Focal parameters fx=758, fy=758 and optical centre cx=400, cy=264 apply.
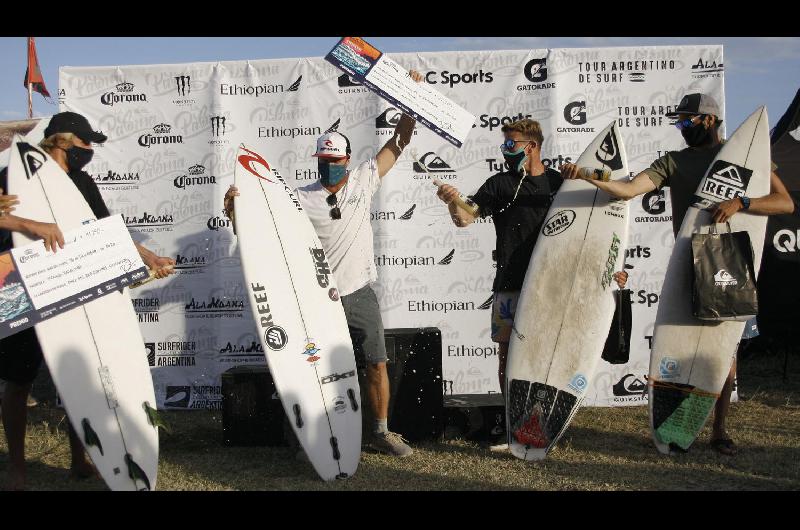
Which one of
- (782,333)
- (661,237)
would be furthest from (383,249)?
(782,333)

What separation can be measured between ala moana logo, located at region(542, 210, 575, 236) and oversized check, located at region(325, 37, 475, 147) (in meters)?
0.70

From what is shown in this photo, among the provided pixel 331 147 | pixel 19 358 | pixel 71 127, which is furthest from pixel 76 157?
pixel 331 147

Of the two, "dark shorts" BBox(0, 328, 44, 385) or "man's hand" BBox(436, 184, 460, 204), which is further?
"man's hand" BBox(436, 184, 460, 204)

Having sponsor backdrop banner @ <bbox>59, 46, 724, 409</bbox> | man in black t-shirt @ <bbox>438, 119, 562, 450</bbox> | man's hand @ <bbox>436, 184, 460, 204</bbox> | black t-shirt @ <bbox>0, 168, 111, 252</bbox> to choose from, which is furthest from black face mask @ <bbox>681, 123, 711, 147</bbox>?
black t-shirt @ <bbox>0, 168, 111, 252</bbox>

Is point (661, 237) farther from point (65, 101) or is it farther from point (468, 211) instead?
point (65, 101)

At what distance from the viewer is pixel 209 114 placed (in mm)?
5477

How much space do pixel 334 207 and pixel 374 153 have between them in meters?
1.38

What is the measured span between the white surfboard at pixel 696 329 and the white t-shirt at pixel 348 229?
1675mm

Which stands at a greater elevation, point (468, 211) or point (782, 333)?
point (468, 211)

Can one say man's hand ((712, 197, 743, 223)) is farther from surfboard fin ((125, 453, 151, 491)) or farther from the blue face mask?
surfboard fin ((125, 453, 151, 491))

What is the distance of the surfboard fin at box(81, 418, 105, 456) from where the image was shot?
3.57m

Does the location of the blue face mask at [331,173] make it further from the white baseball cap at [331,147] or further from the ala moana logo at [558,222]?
the ala moana logo at [558,222]
